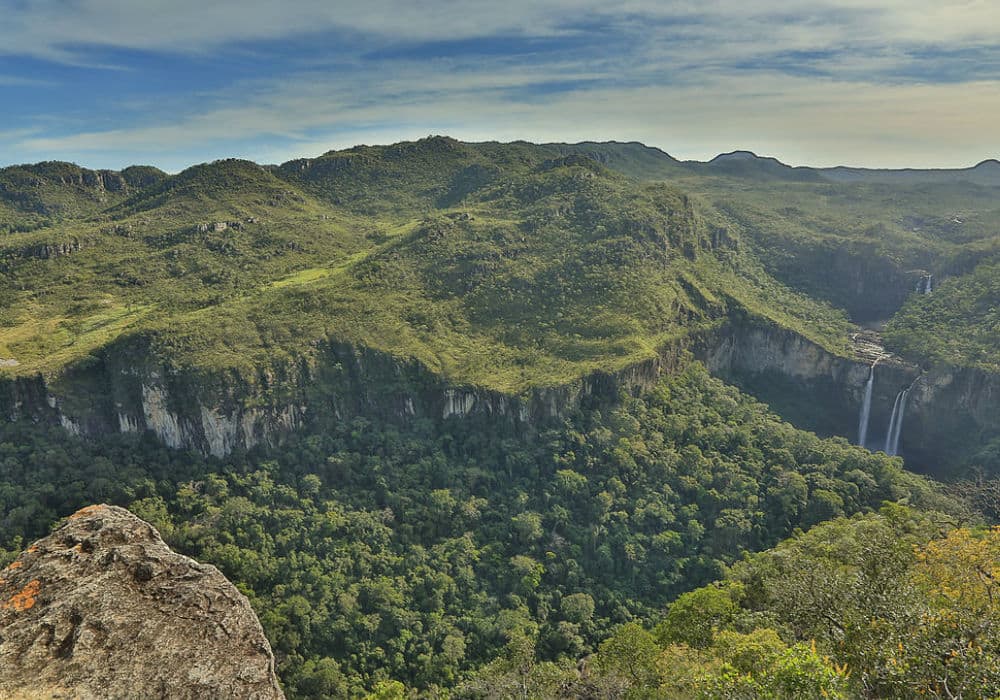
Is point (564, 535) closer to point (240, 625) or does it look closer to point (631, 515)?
point (631, 515)

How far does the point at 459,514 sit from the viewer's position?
47312mm

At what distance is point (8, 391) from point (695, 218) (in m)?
88.3

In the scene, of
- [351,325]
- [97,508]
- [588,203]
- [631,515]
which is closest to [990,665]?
[97,508]

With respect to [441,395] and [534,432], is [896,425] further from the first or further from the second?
[441,395]

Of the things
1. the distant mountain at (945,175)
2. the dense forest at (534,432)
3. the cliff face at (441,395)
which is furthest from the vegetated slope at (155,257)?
the distant mountain at (945,175)

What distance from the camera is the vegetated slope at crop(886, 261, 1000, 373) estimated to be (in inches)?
2461

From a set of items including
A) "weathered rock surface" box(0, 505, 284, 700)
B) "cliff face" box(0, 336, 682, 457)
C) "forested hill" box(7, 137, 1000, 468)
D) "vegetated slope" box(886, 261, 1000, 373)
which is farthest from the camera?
"vegetated slope" box(886, 261, 1000, 373)

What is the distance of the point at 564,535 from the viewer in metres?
47.2

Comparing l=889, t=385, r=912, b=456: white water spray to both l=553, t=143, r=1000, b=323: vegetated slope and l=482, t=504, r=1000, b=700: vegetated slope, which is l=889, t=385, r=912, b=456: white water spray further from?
l=482, t=504, r=1000, b=700: vegetated slope

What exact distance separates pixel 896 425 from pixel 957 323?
1602 centimetres

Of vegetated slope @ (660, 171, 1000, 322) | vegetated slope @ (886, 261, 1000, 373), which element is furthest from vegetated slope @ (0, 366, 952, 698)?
vegetated slope @ (660, 171, 1000, 322)

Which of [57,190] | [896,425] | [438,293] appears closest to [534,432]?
[438,293]

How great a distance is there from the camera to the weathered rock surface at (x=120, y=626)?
7.42m

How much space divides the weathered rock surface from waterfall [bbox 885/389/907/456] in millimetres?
76839
